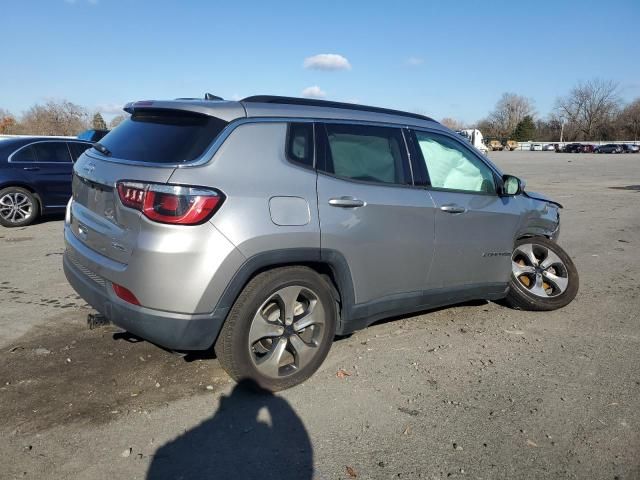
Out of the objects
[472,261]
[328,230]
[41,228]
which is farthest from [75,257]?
[41,228]

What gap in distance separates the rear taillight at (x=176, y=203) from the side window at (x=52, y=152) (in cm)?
770

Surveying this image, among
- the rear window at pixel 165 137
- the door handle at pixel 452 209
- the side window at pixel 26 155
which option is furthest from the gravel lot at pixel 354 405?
the side window at pixel 26 155

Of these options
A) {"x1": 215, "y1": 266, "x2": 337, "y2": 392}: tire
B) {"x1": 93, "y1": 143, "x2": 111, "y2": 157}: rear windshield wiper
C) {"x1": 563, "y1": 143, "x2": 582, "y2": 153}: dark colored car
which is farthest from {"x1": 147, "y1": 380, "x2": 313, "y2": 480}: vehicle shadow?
{"x1": 563, "y1": 143, "x2": 582, "y2": 153}: dark colored car

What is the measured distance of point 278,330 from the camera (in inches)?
132

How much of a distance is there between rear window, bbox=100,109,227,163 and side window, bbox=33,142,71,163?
22.4 ft

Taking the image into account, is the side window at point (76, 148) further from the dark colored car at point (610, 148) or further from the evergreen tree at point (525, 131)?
the evergreen tree at point (525, 131)

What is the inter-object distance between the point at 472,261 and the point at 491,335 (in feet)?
2.28

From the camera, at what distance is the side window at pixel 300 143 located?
3.34 meters

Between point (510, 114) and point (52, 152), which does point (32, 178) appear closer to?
point (52, 152)

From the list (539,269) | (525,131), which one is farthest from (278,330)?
(525,131)

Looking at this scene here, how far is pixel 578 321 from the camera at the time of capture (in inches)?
190

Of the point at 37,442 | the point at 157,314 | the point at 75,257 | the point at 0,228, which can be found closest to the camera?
the point at 37,442

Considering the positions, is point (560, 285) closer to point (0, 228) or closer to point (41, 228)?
point (41, 228)

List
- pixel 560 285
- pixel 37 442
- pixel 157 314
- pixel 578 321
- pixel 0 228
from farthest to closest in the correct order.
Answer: pixel 0 228 < pixel 560 285 < pixel 578 321 < pixel 157 314 < pixel 37 442
